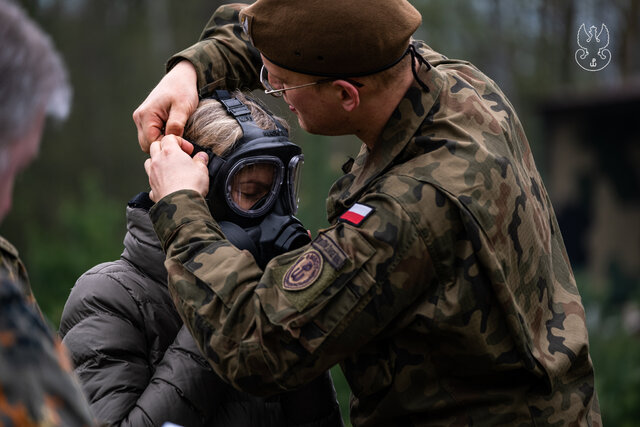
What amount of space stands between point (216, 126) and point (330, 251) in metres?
0.80

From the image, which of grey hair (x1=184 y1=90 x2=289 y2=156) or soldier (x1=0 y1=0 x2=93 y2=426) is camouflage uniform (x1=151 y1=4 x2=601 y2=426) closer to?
grey hair (x1=184 y1=90 x2=289 y2=156)

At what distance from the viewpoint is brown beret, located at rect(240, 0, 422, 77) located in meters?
2.32

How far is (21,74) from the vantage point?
1554 mm

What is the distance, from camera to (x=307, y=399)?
259 cm

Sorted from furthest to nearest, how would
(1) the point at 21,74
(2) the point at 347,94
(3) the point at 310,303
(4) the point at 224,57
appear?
(4) the point at 224,57
(2) the point at 347,94
(3) the point at 310,303
(1) the point at 21,74

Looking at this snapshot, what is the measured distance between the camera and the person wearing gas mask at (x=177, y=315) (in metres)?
2.35

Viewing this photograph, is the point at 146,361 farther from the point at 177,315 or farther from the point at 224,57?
the point at 224,57

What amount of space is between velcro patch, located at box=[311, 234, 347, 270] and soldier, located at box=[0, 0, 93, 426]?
0.79 meters

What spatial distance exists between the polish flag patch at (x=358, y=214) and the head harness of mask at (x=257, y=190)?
1.44 feet

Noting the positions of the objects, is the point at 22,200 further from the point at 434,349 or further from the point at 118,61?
the point at 434,349

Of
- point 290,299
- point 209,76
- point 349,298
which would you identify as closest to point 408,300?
point 349,298

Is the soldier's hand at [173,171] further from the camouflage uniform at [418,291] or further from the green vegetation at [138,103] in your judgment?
the green vegetation at [138,103]

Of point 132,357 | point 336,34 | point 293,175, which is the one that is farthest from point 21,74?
point 293,175

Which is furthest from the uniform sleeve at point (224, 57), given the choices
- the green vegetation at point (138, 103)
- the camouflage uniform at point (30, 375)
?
the green vegetation at point (138, 103)
